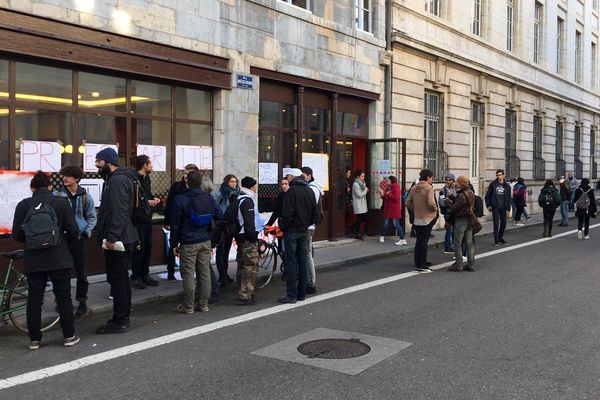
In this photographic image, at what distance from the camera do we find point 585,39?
3189 cm

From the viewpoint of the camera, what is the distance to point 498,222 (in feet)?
47.2

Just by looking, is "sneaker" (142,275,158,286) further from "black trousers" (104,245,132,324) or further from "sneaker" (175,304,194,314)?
"black trousers" (104,245,132,324)

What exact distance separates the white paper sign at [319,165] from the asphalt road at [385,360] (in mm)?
4552

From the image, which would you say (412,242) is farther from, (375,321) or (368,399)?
(368,399)

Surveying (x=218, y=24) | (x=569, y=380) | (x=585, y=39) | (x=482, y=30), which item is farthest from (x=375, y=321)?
(x=585, y=39)

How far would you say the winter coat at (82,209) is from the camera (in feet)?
22.6

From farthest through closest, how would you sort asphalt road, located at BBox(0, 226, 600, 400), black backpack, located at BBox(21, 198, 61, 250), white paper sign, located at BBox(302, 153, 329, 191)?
white paper sign, located at BBox(302, 153, 329, 191) < black backpack, located at BBox(21, 198, 61, 250) < asphalt road, located at BBox(0, 226, 600, 400)

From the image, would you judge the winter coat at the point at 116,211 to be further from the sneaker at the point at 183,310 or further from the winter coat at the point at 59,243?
the sneaker at the point at 183,310

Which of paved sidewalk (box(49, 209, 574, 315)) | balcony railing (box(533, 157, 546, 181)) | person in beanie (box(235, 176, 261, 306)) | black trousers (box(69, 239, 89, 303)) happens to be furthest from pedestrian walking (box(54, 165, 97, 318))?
balcony railing (box(533, 157, 546, 181))

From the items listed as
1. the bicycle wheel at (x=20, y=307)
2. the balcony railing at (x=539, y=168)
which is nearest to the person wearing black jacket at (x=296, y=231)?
the bicycle wheel at (x=20, y=307)

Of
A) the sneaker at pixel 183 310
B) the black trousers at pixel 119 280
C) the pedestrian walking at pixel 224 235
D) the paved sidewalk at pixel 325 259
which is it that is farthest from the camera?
the pedestrian walking at pixel 224 235

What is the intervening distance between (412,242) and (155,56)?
25.6ft

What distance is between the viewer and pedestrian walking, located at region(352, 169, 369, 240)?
13.9m

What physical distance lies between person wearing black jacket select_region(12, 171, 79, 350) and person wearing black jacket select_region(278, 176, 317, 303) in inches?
111
